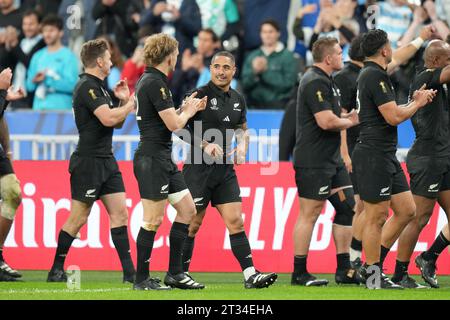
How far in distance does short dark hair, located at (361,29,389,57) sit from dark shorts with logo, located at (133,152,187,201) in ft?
7.84

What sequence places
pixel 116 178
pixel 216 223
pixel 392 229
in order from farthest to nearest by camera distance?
pixel 216 223 < pixel 116 178 < pixel 392 229

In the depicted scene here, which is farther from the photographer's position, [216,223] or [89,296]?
[216,223]

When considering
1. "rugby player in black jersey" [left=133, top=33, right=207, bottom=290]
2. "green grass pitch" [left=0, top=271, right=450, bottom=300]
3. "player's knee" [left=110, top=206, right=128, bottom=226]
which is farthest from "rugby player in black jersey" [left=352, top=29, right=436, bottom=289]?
"player's knee" [left=110, top=206, right=128, bottom=226]

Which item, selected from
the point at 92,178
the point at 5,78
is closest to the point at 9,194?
the point at 92,178

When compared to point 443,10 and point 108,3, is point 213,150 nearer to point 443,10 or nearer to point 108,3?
point 443,10

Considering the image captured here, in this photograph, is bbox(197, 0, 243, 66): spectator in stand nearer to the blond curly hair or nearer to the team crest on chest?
the team crest on chest

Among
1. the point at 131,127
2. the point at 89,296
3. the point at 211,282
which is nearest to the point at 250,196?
the point at 211,282

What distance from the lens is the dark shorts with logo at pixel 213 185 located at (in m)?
12.5

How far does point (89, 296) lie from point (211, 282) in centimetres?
247

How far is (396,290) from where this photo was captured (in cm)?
1219

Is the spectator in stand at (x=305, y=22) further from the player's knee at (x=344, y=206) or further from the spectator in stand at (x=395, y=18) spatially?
the player's knee at (x=344, y=206)

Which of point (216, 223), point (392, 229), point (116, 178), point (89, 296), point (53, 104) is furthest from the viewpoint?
point (53, 104)

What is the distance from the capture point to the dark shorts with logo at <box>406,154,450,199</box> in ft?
41.8

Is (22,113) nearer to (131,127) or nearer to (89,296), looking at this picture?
(131,127)
